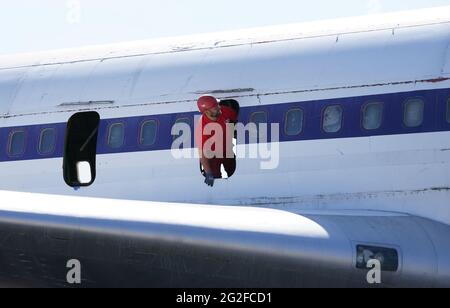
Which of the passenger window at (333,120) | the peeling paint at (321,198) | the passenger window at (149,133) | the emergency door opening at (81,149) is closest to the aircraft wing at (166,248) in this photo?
the peeling paint at (321,198)

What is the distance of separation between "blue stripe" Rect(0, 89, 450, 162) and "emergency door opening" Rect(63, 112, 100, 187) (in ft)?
0.39

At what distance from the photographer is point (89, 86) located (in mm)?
18688

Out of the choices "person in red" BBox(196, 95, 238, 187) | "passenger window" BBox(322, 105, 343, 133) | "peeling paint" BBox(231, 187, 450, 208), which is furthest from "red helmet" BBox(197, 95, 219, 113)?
"passenger window" BBox(322, 105, 343, 133)

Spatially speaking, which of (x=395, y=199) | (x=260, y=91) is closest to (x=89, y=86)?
(x=260, y=91)

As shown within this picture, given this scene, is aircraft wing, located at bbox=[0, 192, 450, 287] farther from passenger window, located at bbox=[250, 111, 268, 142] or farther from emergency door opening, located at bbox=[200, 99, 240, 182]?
passenger window, located at bbox=[250, 111, 268, 142]

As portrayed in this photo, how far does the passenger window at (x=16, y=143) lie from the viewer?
62.5 ft

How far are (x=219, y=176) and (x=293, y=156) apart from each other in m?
1.20

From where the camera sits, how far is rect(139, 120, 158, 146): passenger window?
17.7 m

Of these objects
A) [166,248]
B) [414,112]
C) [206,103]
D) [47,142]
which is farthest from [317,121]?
[47,142]

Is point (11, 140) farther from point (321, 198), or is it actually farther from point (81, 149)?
point (321, 198)

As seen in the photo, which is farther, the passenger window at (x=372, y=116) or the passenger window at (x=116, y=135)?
the passenger window at (x=116, y=135)

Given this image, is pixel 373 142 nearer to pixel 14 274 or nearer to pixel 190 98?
pixel 190 98

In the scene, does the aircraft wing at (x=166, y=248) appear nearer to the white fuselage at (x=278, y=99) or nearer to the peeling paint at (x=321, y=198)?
the peeling paint at (x=321, y=198)

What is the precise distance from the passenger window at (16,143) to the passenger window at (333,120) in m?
5.45
